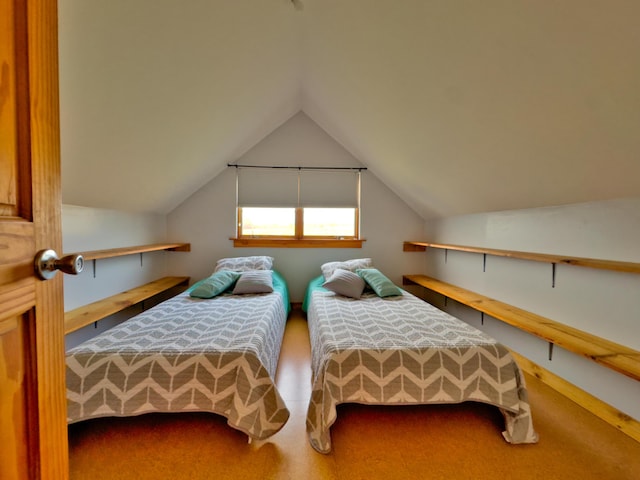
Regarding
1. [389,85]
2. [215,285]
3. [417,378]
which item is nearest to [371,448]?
[417,378]

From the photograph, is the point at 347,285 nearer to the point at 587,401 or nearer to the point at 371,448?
the point at 371,448

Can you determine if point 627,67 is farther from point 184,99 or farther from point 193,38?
point 184,99

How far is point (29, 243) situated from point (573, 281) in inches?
108

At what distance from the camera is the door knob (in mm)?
554

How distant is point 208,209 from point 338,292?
212cm

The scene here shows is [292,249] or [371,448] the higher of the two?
[292,249]

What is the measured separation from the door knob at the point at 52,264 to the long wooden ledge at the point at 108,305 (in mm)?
1591

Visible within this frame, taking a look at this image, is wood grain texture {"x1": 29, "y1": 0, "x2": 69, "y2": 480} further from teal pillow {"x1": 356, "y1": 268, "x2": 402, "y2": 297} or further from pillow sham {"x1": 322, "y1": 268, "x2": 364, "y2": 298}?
teal pillow {"x1": 356, "y1": 268, "x2": 402, "y2": 297}

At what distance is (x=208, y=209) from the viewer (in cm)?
365

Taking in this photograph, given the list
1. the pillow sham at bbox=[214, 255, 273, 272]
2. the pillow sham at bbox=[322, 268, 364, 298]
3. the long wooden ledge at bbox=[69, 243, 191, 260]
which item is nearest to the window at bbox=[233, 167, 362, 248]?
the pillow sham at bbox=[214, 255, 273, 272]

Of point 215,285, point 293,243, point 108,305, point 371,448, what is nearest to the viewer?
point 371,448

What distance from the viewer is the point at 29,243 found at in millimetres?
538

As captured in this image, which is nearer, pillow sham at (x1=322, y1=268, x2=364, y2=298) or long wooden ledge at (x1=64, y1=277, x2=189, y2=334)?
long wooden ledge at (x1=64, y1=277, x2=189, y2=334)

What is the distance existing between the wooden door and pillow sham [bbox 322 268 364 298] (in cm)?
230
